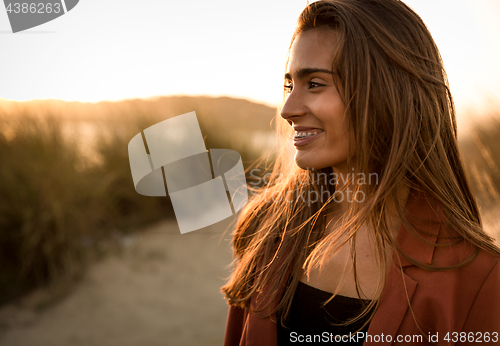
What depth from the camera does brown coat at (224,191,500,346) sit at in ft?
3.23

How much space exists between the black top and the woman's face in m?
0.48

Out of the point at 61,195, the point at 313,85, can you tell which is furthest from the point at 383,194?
the point at 61,195

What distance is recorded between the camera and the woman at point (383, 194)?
1033mm

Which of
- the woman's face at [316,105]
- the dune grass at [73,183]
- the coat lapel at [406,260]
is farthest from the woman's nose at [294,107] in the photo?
the dune grass at [73,183]

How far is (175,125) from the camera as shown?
5.26m

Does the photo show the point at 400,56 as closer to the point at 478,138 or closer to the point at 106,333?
the point at 478,138

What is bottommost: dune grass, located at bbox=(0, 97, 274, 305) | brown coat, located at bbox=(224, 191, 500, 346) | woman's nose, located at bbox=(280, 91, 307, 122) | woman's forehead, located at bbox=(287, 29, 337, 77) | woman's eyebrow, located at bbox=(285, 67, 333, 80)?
dune grass, located at bbox=(0, 97, 274, 305)

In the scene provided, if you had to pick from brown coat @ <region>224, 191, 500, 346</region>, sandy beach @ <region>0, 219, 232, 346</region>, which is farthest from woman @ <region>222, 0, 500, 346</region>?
sandy beach @ <region>0, 219, 232, 346</region>

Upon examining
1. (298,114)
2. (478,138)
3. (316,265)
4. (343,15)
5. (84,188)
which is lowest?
(84,188)

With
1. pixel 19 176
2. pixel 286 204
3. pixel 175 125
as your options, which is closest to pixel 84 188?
pixel 19 176

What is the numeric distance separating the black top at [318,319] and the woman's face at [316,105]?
0.48 m

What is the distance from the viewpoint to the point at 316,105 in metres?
1.18

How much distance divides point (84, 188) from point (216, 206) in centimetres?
190

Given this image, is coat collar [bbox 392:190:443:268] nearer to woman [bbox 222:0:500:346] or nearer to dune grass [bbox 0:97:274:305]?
woman [bbox 222:0:500:346]
